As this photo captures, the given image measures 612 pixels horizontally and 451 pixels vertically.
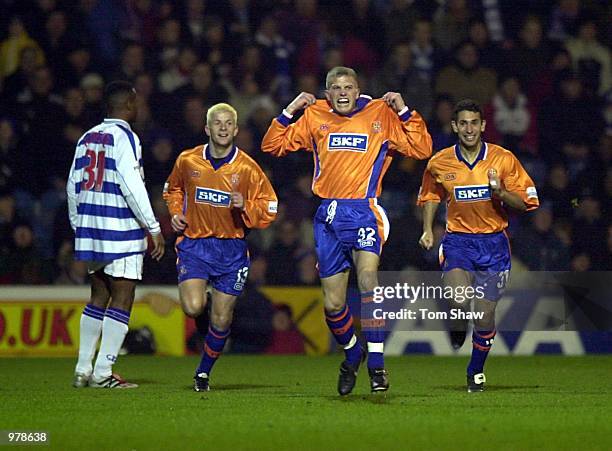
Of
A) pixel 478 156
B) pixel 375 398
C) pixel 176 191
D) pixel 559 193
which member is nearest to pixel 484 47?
pixel 559 193

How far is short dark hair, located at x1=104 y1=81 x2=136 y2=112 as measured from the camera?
8969 millimetres

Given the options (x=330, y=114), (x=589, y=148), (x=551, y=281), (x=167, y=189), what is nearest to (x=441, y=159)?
(x=330, y=114)

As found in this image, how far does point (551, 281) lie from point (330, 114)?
5.49 m

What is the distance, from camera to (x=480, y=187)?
360 inches

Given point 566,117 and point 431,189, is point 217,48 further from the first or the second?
point 431,189

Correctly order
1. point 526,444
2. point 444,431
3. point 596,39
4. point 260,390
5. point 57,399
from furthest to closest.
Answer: point 596,39
point 260,390
point 57,399
point 444,431
point 526,444

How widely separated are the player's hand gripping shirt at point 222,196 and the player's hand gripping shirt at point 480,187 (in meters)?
1.34

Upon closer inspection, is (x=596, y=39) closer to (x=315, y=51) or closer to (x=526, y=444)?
(x=315, y=51)

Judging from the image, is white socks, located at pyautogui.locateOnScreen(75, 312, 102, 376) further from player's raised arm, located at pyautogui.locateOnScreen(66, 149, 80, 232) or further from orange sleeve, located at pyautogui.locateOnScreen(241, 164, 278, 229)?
orange sleeve, located at pyautogui.locateOnScreen(241, 164, 278, 229)

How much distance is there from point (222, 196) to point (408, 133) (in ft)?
4.82

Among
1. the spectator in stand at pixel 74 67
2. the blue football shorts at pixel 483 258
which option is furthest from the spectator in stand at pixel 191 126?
the blue football shorts at pixel 483 258

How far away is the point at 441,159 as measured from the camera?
9.38 meters

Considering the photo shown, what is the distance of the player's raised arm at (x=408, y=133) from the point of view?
8.38m

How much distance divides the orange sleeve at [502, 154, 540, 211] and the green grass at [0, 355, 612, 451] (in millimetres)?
1359
